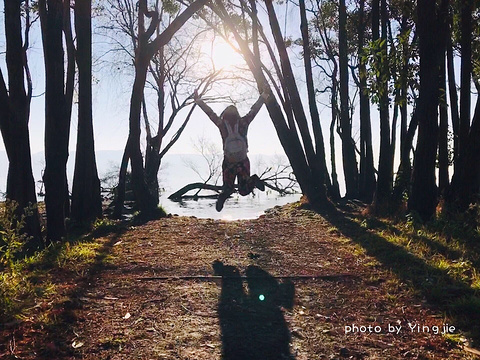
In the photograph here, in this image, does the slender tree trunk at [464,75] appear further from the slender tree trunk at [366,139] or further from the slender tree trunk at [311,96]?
the slender tree trunk at [311,96]

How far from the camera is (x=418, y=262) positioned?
6.23 meters

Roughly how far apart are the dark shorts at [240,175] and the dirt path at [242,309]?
2.09m

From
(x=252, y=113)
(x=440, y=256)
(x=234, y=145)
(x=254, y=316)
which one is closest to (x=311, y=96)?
(x=252, y=113)

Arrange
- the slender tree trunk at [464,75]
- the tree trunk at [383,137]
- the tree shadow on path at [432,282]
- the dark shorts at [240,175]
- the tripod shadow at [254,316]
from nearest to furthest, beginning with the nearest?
the tripod shadow at [254,316] → the tree shadow on path at [432,282] → the dark shorts at [240,175] → the tree trunk at [383,137] → the slender tree trunk at [464,75]

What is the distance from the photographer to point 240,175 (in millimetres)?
9695

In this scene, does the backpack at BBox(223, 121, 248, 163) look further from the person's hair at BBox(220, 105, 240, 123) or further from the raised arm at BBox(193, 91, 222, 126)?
the raised arm at BBox(193, 91, 222, 126)

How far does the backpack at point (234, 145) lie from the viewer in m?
8.92

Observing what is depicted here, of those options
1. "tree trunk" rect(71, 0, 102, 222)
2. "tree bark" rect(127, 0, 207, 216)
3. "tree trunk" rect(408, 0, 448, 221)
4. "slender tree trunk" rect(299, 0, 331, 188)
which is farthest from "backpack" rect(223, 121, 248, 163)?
"slender tree trunk" rect(299, 0, 331, 188)

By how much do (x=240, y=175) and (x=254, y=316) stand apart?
5240mm

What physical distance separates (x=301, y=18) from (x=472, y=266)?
13.8 m

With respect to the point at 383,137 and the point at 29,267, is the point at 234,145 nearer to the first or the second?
the point at 29,267

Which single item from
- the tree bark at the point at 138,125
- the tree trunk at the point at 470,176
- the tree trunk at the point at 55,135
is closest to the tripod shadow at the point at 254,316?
the tree trunk at the point at 55,135

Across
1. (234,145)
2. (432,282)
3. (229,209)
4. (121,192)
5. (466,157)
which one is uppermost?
(234,145)

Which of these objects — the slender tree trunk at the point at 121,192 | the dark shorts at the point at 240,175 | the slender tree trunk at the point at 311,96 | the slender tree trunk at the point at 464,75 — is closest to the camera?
the dark shorts at the point at 240,175
